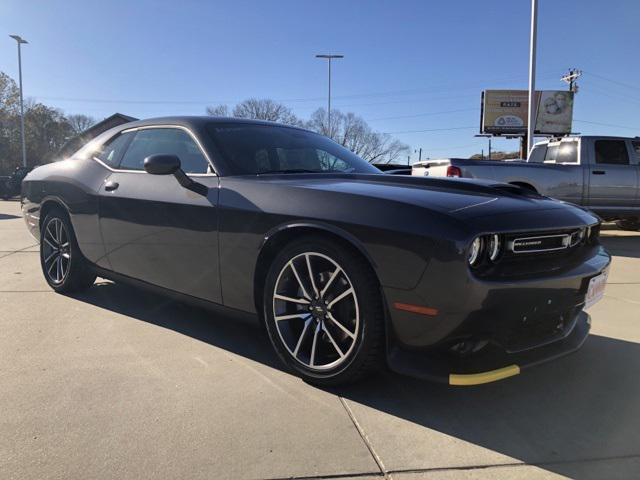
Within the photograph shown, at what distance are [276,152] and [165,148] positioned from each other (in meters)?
A: 0.84

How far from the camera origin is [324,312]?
274 cm

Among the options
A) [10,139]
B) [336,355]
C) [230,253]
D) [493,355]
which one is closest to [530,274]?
[493,355]

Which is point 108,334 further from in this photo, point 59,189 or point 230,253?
point 59,189

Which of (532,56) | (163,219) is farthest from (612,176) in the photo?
(163,219)

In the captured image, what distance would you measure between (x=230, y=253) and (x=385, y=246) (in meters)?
1.06

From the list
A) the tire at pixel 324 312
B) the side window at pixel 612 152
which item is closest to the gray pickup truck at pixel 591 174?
the side window at pixel 612 152

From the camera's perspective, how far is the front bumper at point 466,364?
233 centimetres

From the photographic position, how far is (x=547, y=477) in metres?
2.07

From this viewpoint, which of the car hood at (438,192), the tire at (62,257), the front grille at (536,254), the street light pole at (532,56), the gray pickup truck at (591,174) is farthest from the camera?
the street light pole at (532,56)

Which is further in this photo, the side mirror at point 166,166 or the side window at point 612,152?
the side window at point 612,152

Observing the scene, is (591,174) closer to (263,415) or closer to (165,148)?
(165,148)

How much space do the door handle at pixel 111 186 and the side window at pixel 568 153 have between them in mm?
8681

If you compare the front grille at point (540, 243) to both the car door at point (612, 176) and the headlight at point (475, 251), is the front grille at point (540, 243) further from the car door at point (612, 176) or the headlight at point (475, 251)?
the car door at point (612, 176)

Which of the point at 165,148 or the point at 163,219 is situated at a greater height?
the point at 165,148
